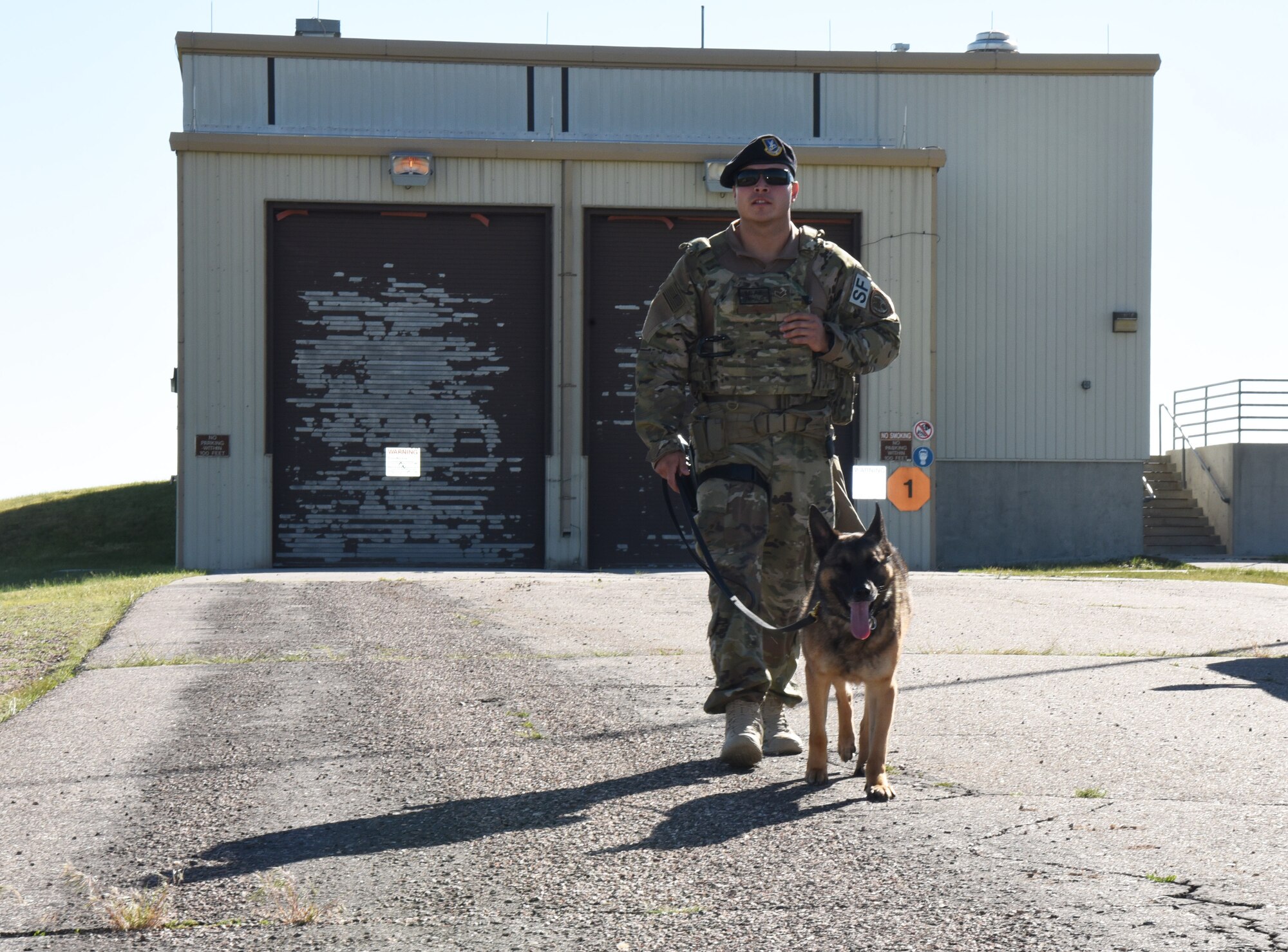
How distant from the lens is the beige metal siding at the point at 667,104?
1016 inches

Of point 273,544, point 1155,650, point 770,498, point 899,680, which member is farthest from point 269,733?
point 273,544

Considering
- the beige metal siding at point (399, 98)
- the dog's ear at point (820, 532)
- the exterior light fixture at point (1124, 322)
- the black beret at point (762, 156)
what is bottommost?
the dog's ear at point (820, 532)

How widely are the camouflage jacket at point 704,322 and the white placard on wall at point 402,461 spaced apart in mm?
18526

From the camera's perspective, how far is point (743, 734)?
16.9 feet

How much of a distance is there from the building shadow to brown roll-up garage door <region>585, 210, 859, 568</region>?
1524cm

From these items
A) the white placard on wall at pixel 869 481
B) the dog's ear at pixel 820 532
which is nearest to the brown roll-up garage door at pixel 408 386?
the white placard on wall at pixel 869 481

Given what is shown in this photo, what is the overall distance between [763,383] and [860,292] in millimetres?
530

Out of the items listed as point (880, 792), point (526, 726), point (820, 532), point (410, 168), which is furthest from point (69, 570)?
point (880, 792)

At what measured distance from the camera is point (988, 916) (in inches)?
134

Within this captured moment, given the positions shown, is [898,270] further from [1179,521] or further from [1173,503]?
[1173,503]

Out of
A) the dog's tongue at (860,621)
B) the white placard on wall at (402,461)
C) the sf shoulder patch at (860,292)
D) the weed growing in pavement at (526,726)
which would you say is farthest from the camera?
the white placard on wall at (402,461)

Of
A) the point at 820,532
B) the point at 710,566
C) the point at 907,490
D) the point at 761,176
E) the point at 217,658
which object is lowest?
the point at 217,658

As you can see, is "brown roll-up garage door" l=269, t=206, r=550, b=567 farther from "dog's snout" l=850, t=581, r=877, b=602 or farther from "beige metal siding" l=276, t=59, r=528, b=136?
"dog's snout" l=850, t=581, r=877, b=602

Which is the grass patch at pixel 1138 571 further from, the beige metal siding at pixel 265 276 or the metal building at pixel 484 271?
the beige metal siding at pixel 265 276
